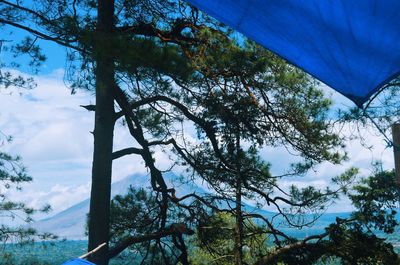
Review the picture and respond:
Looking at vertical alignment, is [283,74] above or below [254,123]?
above

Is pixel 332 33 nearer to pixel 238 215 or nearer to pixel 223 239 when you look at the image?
pixel 238 215

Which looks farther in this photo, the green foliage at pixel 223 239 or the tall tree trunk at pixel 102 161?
the green foliage at pixel 223 239

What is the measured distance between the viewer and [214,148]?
6355mm

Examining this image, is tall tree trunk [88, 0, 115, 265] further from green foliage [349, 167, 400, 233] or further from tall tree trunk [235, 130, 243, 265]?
green foliage [349, 167, 400, 233]

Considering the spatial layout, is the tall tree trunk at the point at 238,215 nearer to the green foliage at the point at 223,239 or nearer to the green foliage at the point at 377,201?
the green foliage at the point at 223,239

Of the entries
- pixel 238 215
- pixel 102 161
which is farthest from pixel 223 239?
pixel 102 161

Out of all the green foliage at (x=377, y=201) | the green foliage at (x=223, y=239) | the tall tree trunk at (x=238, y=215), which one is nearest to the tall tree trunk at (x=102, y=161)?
the green foliage at (x=223, y=239)

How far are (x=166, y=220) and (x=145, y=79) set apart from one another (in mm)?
2042

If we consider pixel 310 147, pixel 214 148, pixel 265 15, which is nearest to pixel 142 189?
pixel 214 148

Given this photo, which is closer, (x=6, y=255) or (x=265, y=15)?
(x=265, y=15)

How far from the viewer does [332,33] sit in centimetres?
254

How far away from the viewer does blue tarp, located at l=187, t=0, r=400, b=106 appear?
2381mm

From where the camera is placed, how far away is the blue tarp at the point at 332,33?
238 cm

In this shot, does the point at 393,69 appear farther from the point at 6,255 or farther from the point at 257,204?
the point at 6,255
